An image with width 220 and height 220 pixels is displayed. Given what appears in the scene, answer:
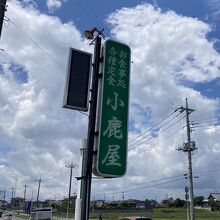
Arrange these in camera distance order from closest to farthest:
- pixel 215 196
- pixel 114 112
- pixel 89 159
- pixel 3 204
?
pixel 89 159 → pixel 114 112 → pixel 215 196 → pixel 3 204

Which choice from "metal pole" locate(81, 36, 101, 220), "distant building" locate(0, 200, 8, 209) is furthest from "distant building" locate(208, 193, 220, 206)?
"metal pole" locate(81, 36, 101, 220)

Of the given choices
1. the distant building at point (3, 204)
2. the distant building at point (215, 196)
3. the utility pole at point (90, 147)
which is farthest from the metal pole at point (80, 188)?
the distant building at point (3, 204)

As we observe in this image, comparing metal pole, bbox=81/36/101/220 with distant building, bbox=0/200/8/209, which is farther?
distant building, bbox=0/200/8/209

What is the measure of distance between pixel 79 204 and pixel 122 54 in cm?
337

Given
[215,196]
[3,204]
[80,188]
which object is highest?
[215,196]

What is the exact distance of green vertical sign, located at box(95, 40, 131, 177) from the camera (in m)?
8.57

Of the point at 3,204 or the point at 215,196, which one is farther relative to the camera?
the point at 3,204

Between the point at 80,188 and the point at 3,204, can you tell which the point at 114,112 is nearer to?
the point at 80,188

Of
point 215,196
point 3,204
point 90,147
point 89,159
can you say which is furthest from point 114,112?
point 3,204

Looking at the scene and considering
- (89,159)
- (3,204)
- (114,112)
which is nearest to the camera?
(89,159)

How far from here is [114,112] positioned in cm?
895

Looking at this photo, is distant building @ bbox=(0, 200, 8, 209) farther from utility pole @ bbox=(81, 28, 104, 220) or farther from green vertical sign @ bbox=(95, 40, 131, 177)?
green vertical sign @ bbox=(95, 40, 131, 177)

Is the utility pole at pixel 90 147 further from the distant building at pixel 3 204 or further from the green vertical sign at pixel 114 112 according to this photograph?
the distant building at pixel 3 204

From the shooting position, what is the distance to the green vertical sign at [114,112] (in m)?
8.57
